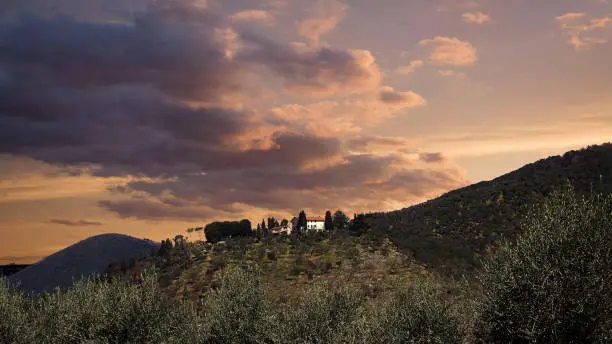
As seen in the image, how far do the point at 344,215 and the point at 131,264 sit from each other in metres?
70.5

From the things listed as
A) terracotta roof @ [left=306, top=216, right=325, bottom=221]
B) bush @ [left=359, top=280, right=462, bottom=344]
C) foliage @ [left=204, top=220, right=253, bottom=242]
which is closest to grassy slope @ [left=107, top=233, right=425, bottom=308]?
bush @ [left=359, top=280, right=462, bottom=344]

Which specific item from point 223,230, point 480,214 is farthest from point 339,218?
point 480,214

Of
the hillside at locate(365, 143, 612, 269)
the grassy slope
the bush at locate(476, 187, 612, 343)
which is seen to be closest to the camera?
the bush at locate(476, 187, 612, 343)

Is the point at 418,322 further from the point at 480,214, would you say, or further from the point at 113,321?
the point at 480,214

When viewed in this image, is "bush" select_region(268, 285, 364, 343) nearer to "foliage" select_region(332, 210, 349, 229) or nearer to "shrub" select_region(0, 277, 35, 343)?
"shrub" select_region(0, 277, 35, 343)

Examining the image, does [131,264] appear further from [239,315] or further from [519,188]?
[519,188]

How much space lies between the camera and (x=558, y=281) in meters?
34.3

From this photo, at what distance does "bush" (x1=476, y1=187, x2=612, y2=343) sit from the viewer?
1309 inches

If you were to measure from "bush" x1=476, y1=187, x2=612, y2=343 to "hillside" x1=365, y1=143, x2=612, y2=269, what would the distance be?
5092 cm

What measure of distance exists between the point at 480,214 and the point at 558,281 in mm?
87063

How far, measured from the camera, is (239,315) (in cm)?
4719

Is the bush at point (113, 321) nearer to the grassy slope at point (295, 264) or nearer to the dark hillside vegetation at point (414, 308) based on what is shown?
the dark hillside vegetation at point (414, 308)

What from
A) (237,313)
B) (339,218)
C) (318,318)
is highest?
(339,218)

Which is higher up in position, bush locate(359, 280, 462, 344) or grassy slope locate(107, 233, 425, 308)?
grassy slope locate(107, 233, 425, 308)
